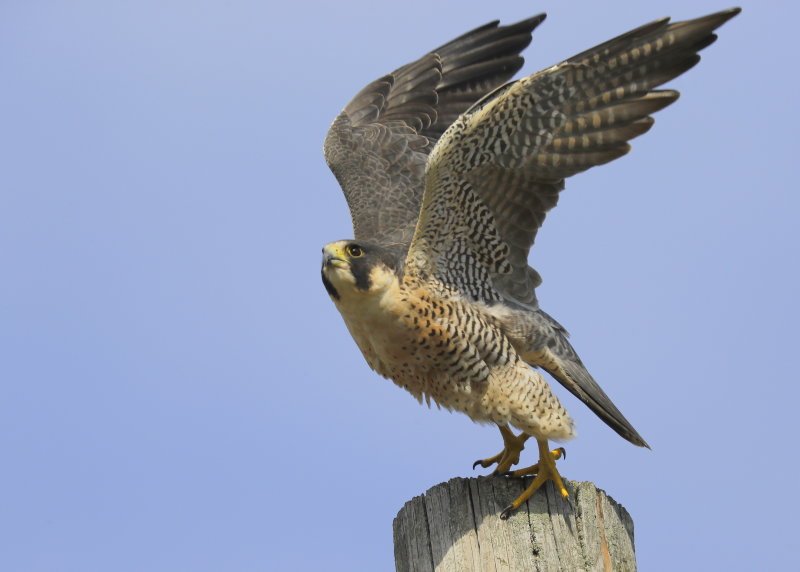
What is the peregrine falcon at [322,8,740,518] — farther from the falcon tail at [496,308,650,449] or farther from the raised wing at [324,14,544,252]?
the raised wing at [324,14,544,252]

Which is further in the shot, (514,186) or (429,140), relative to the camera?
(429,140)

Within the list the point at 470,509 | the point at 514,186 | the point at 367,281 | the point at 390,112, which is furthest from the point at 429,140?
the point at 470,509

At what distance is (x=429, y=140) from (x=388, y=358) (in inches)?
100

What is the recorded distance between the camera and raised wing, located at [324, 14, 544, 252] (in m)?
6.86

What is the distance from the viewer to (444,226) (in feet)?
17.7

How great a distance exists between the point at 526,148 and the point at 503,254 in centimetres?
60

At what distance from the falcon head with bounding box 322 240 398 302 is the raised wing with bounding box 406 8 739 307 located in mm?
295

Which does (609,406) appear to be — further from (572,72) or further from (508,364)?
(572,72)

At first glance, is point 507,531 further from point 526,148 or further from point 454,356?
point 526,148

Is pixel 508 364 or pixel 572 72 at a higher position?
→ pixel 572 72

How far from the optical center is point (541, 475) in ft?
15.1

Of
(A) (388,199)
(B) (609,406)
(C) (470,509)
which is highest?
(A) (388,199)

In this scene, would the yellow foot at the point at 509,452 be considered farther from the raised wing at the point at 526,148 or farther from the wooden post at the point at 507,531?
the wooden post at the point at 507,531

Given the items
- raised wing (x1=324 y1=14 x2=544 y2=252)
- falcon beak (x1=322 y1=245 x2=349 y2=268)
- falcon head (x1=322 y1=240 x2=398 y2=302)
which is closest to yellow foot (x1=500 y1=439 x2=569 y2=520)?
falcon head (x1=322 y1=240 x2=398 y2=302)
